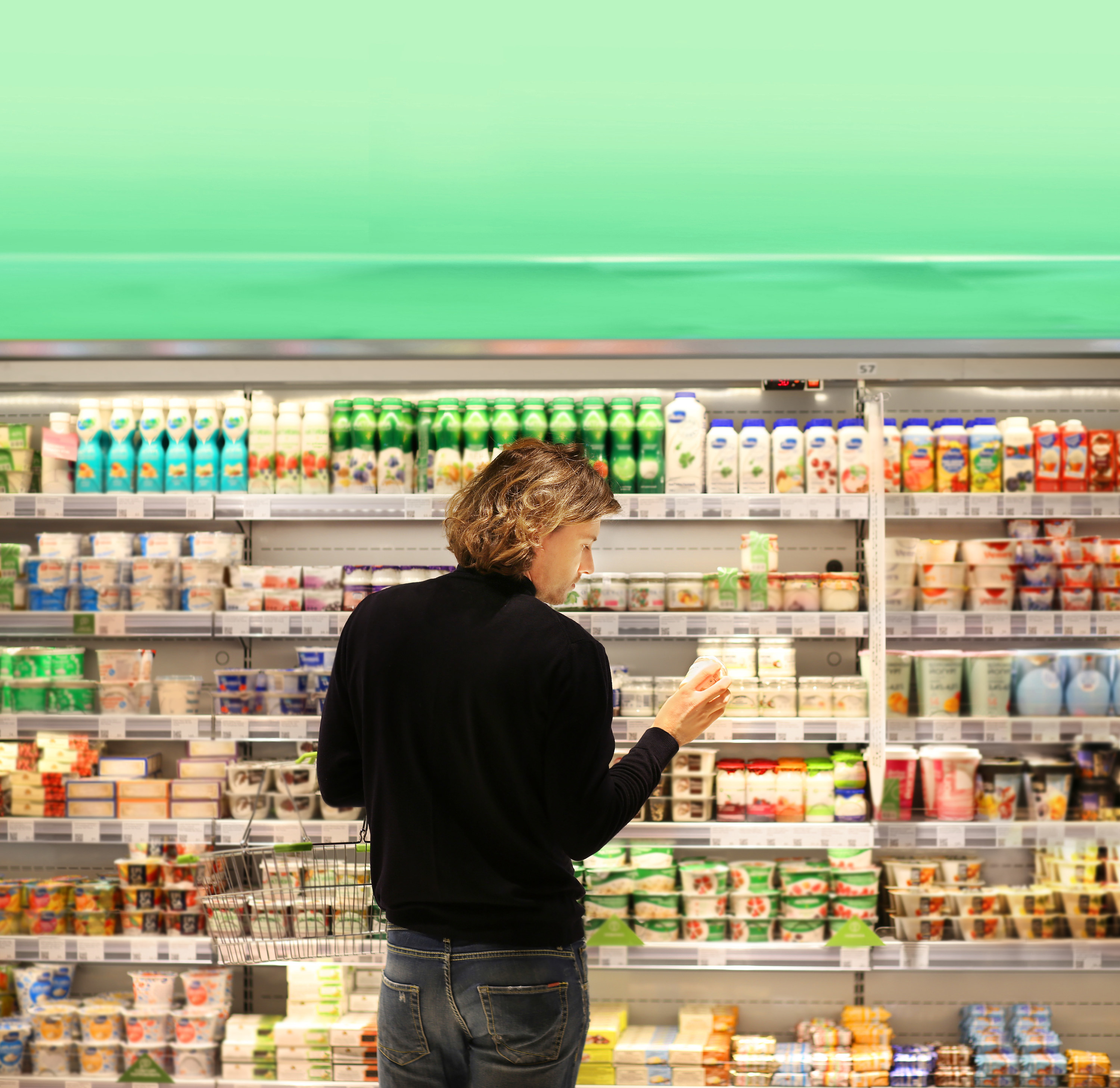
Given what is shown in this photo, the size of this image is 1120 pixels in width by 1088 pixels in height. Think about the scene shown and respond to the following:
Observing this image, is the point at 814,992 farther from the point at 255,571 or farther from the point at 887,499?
the point at 255,571

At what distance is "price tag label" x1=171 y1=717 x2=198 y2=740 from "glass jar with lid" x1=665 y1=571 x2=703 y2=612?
1687mm

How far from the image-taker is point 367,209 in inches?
17.3

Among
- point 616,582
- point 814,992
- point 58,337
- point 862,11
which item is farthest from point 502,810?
point 814,992

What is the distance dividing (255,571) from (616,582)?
4.19 feet

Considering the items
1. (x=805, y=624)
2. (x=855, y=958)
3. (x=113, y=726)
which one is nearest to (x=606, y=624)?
(x=805, y=624)

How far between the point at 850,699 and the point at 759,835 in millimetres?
553

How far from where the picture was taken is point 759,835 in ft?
11.9

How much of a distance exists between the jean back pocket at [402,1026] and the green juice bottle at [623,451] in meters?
2.50

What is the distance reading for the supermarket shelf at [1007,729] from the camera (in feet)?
11.6

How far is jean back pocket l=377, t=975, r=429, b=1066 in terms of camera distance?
4.34 ft

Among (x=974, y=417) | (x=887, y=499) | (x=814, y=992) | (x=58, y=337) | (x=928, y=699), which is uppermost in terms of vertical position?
(x=974, y=417)

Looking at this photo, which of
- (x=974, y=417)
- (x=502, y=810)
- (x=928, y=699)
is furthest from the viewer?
(x=974, y=417)

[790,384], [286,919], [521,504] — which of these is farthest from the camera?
[790,384]

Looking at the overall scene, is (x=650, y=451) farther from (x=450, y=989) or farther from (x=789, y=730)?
(x=450, y=989)
